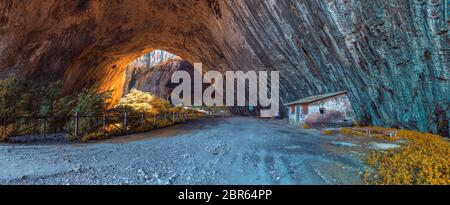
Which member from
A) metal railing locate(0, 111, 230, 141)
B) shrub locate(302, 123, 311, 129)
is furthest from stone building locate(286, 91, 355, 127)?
metal railing locate(0, 111, 230, 141)

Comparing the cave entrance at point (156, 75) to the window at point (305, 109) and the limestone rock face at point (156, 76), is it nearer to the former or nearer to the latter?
the limestone rock face at point (156, 76)

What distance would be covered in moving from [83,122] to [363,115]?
15.9 meters

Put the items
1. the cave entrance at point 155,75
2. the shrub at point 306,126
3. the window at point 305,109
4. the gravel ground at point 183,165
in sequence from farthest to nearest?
the cave entrance at point 155,75 < the window at point 305,109 < the shrub at point 306,126 < the gravel ground at point 183,165

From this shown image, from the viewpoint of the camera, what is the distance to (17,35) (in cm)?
1193

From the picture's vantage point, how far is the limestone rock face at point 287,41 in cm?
842

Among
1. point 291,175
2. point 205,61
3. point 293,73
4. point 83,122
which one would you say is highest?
point 205,61

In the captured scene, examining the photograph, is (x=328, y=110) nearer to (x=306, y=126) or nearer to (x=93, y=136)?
(x=306, y=126)

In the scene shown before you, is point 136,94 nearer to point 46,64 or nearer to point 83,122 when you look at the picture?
point 46,64

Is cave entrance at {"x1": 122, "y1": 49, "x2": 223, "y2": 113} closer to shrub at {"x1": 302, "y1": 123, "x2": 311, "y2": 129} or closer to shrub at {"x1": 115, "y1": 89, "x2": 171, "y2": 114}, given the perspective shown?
shrub at {"x1": 115, "y1": 89, "x2": 171, "y2": 114}

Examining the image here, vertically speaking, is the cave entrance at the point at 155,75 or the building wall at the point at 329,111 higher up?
the cave entrance at the point at 155,75

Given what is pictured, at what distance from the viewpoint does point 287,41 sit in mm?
14375

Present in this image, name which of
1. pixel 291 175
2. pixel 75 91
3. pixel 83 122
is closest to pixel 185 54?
pixel 75 91

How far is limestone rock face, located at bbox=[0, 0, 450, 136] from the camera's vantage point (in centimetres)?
842

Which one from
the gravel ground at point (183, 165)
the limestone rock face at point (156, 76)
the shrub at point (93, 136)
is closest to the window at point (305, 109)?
the gravel ground at point (183, 165)
